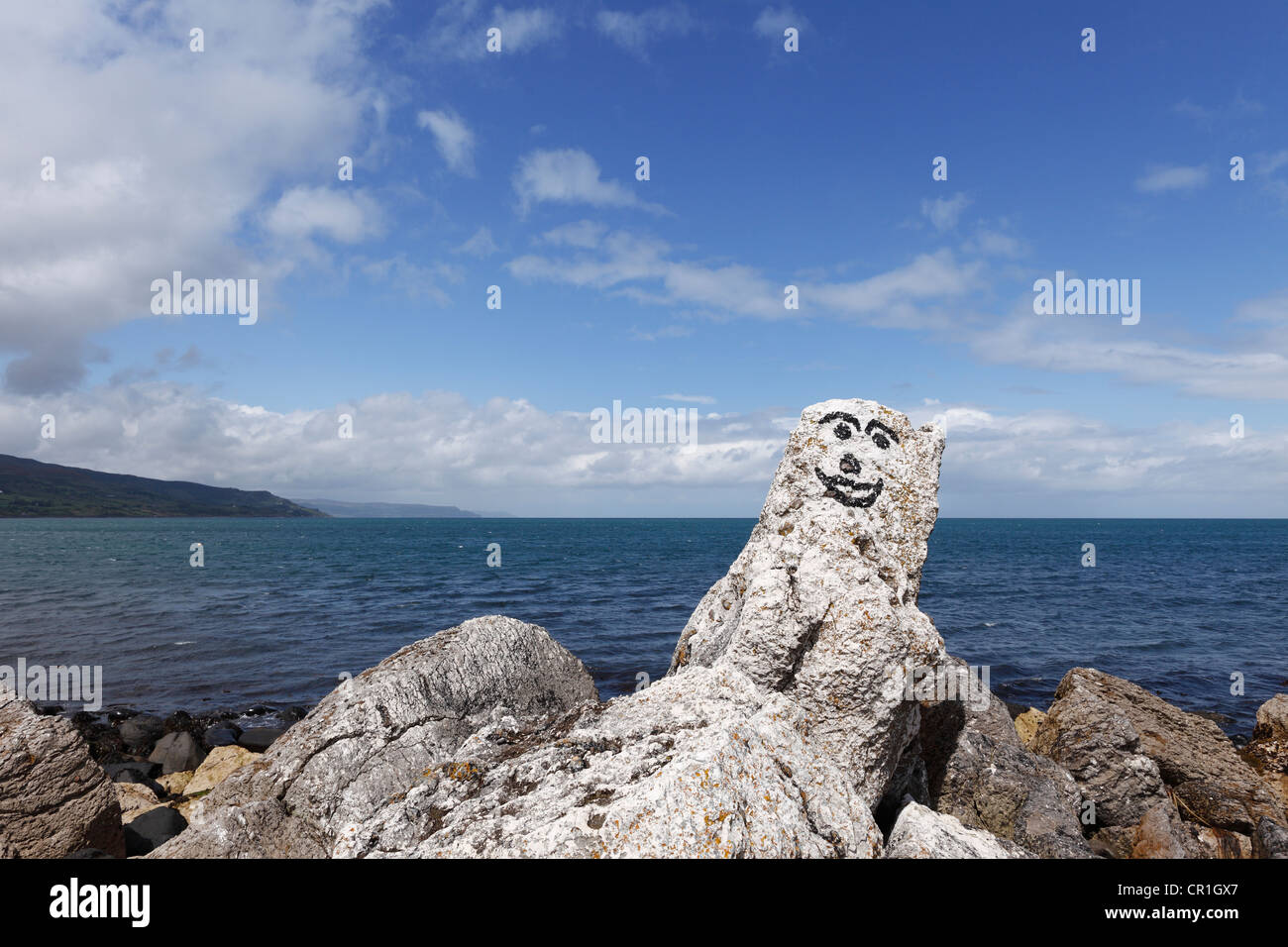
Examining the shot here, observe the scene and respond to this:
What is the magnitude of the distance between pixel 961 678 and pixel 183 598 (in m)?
50.0

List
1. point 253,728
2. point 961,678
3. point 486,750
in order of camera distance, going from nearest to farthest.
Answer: point 486,750, point 961,678, point 253,728

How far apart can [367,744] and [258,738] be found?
12.6m

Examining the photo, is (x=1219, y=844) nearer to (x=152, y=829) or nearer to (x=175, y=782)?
(x=152, y=829)

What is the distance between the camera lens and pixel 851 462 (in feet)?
35.6

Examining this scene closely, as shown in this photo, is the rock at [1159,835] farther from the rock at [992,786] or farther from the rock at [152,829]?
the rock at [152,829]

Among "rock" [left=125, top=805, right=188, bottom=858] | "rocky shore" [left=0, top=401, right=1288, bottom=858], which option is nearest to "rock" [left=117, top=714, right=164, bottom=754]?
"rocky shore" [left=0, top=401, right=1288, bottom=858]

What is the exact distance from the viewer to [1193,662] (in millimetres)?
30125

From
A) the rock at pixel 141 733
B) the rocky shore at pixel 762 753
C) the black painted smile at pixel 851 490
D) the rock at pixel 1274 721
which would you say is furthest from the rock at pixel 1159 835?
the rock at pixel 141 733

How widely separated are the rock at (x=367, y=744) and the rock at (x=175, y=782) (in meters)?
7.45

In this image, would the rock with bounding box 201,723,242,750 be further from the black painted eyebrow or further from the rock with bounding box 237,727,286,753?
the black painted eyebrow
